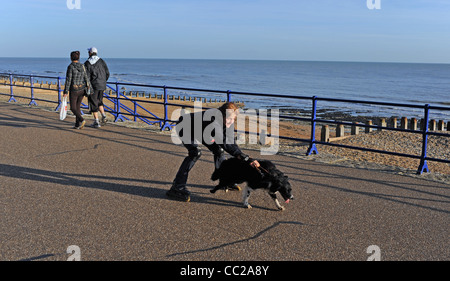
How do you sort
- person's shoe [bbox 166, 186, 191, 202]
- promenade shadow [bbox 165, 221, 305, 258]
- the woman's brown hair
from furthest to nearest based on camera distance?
the woman's brown hair, person's shoe [bbox 166, 186, 191, 202], promenade shadow [bbox 165, 221, 305, 258]

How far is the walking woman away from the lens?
452 inches

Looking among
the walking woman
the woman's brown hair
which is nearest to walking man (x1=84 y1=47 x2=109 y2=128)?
the walking woman

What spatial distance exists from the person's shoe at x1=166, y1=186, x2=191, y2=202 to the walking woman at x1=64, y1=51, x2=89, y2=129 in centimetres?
627

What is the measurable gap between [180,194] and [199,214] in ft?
2.05

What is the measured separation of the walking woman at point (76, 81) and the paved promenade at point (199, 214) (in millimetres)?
2918

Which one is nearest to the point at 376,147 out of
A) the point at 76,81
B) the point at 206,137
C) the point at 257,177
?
the point at 76,81

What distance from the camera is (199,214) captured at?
229 inches

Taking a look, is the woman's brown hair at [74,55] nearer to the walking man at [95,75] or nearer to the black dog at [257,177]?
the walking man at [95,75]

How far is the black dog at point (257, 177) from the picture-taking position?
5.88m

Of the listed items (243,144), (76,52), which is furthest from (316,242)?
(76,52)

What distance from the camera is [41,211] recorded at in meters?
5.80

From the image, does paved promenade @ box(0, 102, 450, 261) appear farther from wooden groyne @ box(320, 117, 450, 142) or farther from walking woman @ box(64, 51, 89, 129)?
wooden groyne @ box(320, 117, 450, 142)

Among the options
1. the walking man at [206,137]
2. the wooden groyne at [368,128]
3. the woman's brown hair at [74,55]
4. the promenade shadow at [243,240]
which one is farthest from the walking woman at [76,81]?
the wooden groyne at [368,128]

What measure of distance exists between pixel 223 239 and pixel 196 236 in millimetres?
300
